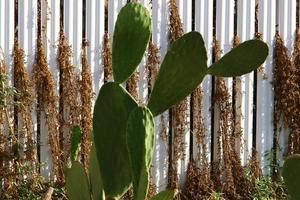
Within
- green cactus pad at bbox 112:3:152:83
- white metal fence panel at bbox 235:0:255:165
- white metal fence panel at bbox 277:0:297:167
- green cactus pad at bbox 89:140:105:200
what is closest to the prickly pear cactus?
green cactus pad at bbox 112:3:152:83

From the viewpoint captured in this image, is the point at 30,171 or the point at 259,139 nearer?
the point at 30,171

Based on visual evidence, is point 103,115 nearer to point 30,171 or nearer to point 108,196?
point 108,196

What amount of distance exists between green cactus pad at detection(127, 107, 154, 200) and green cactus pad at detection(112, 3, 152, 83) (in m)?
0.21

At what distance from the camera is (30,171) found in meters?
5.12

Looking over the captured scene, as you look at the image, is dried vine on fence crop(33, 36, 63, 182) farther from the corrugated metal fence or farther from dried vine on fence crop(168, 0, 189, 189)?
dried vine on fence crop(168, 0, 189, 189)

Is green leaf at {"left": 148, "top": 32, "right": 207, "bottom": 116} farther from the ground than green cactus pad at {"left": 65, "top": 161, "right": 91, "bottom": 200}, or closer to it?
farther from the ground

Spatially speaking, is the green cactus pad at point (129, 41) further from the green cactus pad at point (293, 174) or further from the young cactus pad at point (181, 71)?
the green cactus pad at point (293, 174)

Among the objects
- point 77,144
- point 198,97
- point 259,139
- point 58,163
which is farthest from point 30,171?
point 77,144

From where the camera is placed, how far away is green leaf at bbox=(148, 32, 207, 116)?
1.66m

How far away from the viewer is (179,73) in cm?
165

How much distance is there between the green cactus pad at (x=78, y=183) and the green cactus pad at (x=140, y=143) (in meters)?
0.34

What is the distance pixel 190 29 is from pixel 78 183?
Result: 3.87 metres

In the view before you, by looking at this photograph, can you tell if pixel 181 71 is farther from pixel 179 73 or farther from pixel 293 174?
pixel 293 174

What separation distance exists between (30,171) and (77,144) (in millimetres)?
3197
